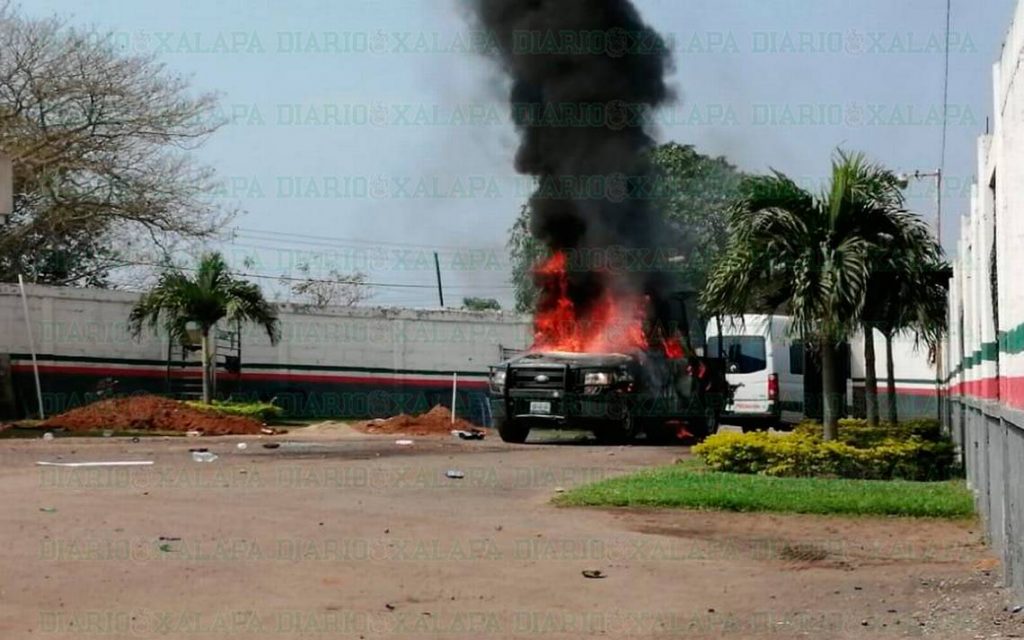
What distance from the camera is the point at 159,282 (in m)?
29.8

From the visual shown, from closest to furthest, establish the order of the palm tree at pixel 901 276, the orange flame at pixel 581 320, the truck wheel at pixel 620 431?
the palm tree at pixel 901 276 < the truck wheel at pixel 620 431 < the orange flame at pixel 581 320

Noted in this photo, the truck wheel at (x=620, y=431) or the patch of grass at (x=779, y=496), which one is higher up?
the truck wheel at (x=620, y=431)

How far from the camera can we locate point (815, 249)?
15.1m

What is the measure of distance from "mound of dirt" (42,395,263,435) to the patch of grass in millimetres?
12578

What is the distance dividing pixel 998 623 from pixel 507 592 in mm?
2832

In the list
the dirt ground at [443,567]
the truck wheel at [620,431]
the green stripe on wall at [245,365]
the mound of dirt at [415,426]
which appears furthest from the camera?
the green stripe on wall at [245,365]

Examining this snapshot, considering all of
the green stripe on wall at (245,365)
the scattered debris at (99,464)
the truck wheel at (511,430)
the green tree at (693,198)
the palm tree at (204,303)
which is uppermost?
the green tree at (693,198)

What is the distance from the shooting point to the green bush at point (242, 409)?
26.5 m

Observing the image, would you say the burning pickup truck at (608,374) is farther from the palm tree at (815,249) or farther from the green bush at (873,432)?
the palm tree at (815,249)

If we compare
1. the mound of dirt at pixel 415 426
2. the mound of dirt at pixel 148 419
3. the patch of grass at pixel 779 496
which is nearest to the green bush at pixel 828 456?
the patch of grass at pixel 779 496

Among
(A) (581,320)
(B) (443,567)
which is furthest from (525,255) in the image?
(B) (443,567)

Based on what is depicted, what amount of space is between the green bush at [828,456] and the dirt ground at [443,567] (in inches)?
78.3

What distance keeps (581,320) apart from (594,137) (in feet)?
9.75

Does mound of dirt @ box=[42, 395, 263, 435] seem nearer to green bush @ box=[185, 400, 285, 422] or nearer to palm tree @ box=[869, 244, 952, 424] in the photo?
green bush @ box=[185, 400, 285, 422]
